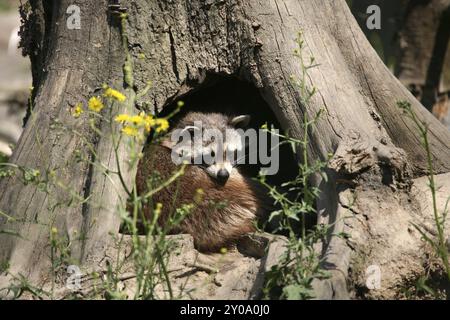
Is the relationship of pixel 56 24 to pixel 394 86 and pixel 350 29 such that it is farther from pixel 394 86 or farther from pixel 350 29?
pixel 394 86

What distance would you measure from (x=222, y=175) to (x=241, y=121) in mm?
722

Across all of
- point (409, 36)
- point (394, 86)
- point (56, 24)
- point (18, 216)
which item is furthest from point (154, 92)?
point (409, 36)

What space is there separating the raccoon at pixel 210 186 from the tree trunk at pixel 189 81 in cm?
44

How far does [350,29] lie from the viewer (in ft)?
16.9

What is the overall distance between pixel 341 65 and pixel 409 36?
14.9 ft

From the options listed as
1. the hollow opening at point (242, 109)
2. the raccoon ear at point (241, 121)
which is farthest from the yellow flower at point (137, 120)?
the raccoon ear at point (241, 121)

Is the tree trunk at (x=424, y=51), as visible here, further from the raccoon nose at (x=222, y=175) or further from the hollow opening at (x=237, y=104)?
Result: the raccoon nose at (x=222, y=175)

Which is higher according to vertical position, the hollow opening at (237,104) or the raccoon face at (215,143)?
the hollow opening at (237,104)

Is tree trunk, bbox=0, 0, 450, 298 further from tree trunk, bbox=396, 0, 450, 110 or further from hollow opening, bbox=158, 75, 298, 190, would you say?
tree trunk, bbox=396, 0, 450, 110

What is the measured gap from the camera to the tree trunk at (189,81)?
475 centimetres

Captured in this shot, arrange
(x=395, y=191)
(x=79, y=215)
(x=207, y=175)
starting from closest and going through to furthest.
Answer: (x=395, y=191) → (x=79, y=215) → (x=207, y=175)

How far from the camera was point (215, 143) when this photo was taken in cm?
636

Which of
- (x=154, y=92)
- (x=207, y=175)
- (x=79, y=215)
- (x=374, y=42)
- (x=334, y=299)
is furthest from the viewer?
(x=374, y=42)

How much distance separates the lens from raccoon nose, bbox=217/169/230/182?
18.8 feet
